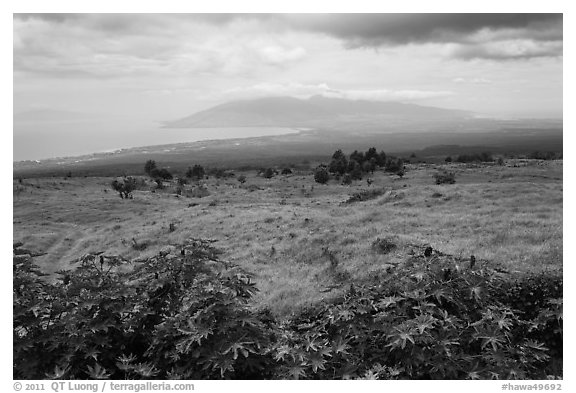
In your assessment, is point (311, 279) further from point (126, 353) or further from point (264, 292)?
point (126, 353)

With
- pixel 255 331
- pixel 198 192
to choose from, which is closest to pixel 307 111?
pixel 198 192

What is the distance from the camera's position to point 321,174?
2683 centimetres

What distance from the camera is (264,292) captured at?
12109 mm

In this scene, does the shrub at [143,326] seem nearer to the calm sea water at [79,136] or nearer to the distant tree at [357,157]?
the calm sea water at [79,136]

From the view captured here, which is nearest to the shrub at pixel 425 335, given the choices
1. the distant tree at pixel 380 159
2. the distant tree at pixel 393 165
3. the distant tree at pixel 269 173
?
the distant tree at pixel 393 165

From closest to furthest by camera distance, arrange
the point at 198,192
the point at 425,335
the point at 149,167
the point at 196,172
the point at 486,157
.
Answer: the point at 425,335 → the point at 198,192 → the point at 149,167 → the point at 196,172 → the point at 486,157

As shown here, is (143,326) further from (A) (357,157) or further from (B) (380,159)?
(B) (380,159)

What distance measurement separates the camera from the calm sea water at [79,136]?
9172 millimetres

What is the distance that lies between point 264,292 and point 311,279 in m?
1.81

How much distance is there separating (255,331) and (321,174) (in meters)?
21.9

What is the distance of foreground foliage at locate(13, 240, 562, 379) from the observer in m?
5.26

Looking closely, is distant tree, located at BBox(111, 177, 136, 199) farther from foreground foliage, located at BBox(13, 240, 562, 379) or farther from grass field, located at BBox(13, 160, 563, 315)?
Result: foreground foliage, located at BBox(13, 240, 562, 379)

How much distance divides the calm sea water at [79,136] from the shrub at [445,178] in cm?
1630

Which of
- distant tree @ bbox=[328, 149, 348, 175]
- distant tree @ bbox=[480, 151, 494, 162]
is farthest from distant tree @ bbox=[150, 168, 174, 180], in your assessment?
distant tree @ bbox=[480, 151, 494, 162]
